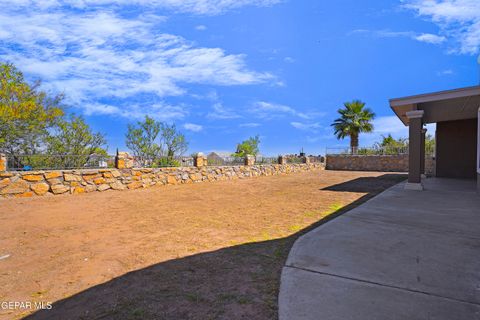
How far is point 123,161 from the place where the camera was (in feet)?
36.6

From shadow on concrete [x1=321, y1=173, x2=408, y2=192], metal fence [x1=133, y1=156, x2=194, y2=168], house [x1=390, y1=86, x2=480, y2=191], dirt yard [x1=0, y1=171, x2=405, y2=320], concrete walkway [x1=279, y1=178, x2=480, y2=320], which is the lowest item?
dirt yard [x1=0, y1=171, x2=405, y2=320]

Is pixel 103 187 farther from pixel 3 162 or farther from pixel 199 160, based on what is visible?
pixel 199 160

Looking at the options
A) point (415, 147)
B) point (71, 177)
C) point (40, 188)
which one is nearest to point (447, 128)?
point (415, 147)

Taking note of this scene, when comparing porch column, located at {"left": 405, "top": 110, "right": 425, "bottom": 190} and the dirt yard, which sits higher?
porch column, located at {"left": 405, "top": 110, "right": 425, "bottom": 190}

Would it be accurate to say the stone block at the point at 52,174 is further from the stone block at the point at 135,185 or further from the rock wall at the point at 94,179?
the stone block at the point at 135,185

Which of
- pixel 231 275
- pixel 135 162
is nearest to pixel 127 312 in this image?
pixel 231 275

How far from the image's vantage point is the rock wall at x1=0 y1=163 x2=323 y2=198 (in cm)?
876

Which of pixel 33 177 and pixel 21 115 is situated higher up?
pixel 21 115

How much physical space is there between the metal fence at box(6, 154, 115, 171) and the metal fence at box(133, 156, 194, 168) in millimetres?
1254

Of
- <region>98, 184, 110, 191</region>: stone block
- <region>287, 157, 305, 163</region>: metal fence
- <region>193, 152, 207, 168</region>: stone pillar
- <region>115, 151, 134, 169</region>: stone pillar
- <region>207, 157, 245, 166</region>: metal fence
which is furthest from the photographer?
<region>287, 157, 305, 163</region>: metal fence

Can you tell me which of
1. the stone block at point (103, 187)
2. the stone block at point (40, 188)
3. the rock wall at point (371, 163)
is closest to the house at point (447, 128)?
the rock wall at point (371, 163)

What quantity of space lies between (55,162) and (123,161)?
230 cm

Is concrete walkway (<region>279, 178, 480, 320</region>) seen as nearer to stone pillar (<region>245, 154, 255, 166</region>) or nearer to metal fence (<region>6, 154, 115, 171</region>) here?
metal fence (<region>6, 154, 115, 171</region>)

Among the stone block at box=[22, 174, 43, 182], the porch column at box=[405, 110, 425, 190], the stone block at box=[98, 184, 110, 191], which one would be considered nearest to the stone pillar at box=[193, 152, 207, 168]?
the stone block at box=[98, 184, 110, 191]
